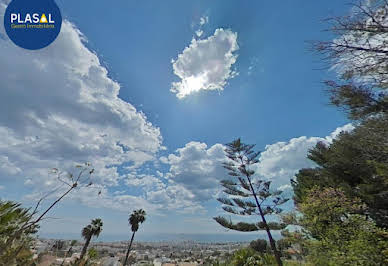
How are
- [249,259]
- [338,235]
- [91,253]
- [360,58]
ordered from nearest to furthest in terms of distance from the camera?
[91,253] → [360,58] → [338,235] → [249,259]

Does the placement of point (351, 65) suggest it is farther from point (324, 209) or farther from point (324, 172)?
point (324, 172)

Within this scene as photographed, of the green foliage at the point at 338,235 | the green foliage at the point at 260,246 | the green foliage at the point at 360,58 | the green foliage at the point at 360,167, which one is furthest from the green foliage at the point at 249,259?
the green foliage at the point at 260,246

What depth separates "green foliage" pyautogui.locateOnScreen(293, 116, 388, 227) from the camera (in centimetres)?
467

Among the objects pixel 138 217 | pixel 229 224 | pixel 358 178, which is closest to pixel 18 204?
pixel 229 224

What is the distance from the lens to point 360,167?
751 centimetres

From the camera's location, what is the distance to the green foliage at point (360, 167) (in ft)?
15.3

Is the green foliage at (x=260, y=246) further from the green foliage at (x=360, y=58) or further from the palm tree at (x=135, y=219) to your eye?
the green foliage at (x=360, y=58)

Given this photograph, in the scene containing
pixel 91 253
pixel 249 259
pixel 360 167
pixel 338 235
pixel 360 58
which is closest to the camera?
pixel 91 253

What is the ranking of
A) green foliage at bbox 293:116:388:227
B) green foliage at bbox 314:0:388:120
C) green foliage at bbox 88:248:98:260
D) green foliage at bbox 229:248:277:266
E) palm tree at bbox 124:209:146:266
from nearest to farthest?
1. green foliage at bbox 88:248:98:260
2. green foliage at bbox 314:0:388:120
3. green foliage at bbox 293:116:388:227
4. green foliage at bbox 229:248:277:266
5. palm tree at bbox 124:209:146:266

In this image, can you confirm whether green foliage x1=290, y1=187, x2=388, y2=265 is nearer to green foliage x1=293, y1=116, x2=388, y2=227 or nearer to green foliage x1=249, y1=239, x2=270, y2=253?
green foliage x1=293, y1=116, x2=388, y2=227

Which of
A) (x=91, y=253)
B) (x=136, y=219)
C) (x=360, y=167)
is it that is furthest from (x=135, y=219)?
(x=360, y=167)

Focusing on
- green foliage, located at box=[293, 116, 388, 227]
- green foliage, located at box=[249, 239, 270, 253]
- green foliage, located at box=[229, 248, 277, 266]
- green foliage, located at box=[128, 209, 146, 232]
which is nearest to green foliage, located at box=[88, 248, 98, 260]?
green foliage, located at box=[293, 116, 388, 227]

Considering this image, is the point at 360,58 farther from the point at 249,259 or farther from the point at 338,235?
the point at 249,259

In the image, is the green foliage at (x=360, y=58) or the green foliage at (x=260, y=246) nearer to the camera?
the green foliage at (x=360, y=58)
